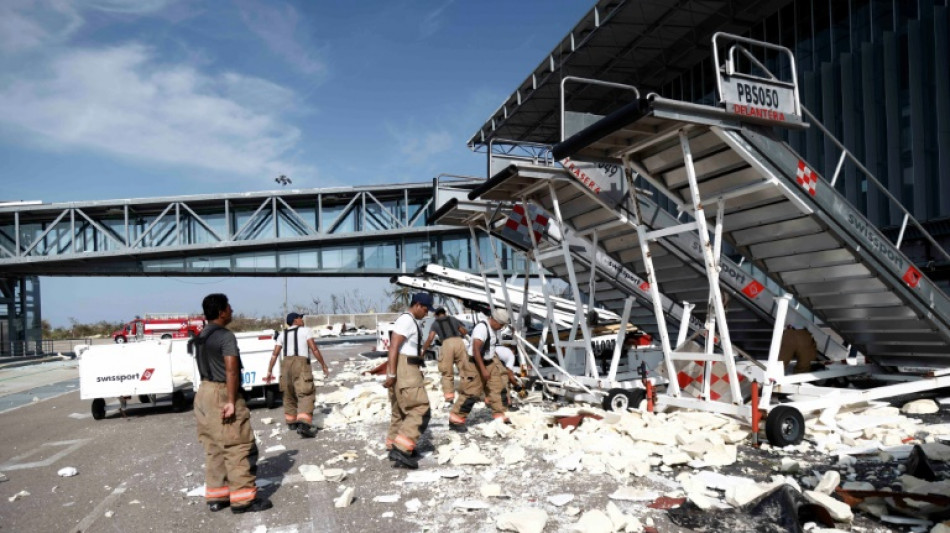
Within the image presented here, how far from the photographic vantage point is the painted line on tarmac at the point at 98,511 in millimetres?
5480

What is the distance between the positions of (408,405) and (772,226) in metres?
4.75

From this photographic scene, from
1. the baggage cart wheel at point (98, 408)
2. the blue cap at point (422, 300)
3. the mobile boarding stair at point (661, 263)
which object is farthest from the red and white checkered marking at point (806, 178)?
the baggage cart wheel at point (98, 408)

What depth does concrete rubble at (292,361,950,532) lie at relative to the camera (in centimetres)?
518

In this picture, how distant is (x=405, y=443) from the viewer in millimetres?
6879

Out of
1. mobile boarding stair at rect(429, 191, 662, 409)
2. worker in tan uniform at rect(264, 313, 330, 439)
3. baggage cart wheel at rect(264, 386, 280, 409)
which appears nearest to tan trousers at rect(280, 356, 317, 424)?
worker in tan uniform at rect(264, 313, 330, 439)

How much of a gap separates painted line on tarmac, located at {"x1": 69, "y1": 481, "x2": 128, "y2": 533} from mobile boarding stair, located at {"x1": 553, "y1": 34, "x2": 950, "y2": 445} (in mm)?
5872

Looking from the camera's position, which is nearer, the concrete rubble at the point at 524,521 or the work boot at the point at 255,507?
the concrete rubble at the point at 524,521

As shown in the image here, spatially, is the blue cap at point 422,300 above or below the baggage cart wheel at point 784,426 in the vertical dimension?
above

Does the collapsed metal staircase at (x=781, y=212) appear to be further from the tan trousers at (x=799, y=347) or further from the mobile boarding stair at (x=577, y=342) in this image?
the mobile boarding stair at (x=577, y=342)

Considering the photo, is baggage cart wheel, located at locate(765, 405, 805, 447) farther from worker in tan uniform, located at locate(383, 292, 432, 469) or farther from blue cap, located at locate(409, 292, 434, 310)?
blue cap, located at locate(409, 292, 434, 310)

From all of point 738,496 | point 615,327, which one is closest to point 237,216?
point 615,327

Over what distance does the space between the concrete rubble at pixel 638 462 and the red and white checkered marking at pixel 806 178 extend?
273cm

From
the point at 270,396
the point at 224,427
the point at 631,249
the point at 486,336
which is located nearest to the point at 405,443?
the point at 224,427

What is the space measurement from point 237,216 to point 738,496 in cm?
3038
